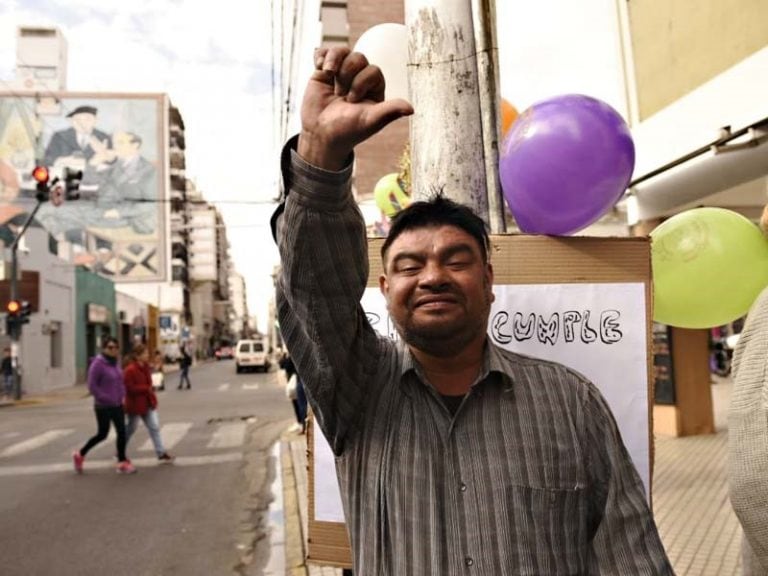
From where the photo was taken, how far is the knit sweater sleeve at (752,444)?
1506mm

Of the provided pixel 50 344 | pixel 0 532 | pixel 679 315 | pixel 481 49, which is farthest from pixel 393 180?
pixel 50 344

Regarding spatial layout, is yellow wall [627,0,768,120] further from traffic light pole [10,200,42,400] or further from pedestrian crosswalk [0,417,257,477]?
traffic light pole [10,200,42,400]

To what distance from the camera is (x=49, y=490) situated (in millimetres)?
7641

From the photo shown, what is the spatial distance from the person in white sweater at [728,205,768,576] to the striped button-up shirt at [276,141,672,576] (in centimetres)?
27

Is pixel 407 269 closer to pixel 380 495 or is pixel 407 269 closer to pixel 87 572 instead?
pixel 380 495

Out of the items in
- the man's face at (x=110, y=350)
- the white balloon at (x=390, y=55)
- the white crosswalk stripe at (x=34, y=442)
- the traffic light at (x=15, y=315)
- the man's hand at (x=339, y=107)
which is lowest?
the white crosswalk stripe at (x=34, y=442)

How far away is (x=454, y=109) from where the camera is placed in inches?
103

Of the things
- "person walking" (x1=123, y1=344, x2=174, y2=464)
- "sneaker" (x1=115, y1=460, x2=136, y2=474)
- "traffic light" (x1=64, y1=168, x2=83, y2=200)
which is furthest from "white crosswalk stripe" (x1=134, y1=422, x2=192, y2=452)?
"traffic light" (x1=64, y1=168, x2=83, y2=200)

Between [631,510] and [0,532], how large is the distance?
6363 millimetres

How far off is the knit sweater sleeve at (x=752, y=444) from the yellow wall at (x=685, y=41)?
14.7ft

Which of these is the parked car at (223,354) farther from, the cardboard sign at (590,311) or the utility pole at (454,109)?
the cardboard sign at (590,311)

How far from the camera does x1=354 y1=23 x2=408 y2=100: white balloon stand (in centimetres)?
353

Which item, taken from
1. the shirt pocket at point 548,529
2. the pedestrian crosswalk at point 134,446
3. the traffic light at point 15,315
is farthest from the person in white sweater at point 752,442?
the traffic light at point 15,315

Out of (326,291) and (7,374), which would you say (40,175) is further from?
(326,291)
